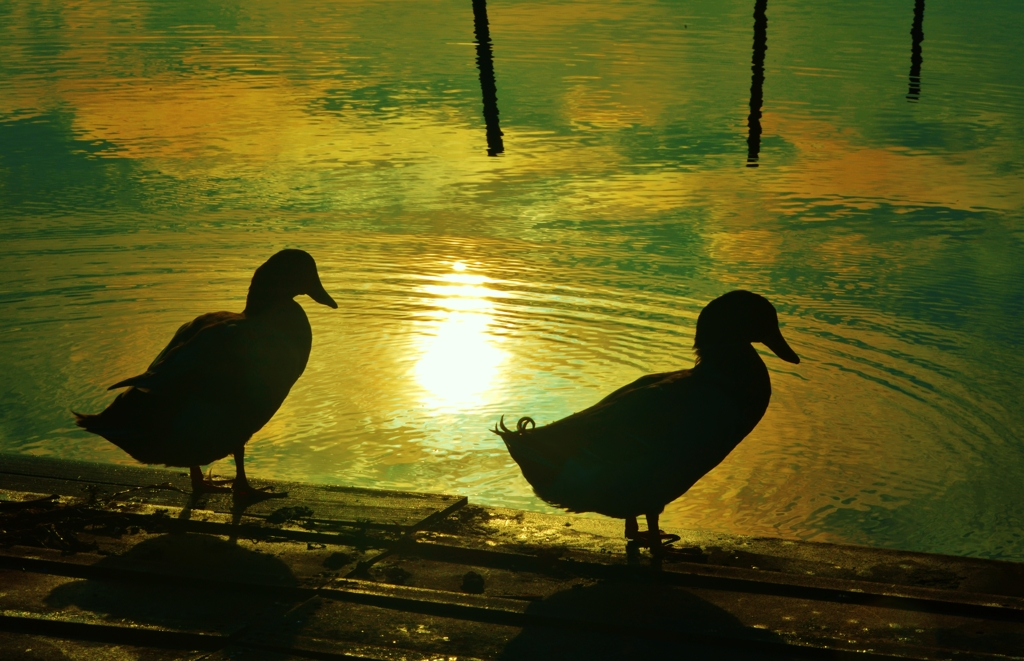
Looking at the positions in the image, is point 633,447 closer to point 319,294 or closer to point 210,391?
point 210,391

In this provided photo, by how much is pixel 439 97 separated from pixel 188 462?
1824 centimetres

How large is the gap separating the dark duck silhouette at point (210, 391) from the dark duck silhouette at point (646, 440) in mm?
1471

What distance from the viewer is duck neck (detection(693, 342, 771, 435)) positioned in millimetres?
5078

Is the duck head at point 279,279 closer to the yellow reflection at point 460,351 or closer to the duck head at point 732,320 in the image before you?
the duck head at point 732,320

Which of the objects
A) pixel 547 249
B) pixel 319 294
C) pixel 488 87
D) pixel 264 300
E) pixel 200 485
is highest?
pixel 264 300

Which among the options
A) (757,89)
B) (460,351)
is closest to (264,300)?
(460,351)

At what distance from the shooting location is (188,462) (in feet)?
18.2

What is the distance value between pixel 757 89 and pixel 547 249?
431 inches

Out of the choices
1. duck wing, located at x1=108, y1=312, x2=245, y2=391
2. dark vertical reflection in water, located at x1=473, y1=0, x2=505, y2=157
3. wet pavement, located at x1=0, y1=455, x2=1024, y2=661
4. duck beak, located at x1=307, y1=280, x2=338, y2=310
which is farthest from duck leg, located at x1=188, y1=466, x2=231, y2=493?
dark vertical reflection in water, located at x1=473, y1=0, x2=505, y2=157

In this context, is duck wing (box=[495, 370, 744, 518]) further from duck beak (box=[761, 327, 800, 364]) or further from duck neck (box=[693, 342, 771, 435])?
duck beak (box=[761, 327, 800, 364])

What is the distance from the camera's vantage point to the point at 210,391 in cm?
552

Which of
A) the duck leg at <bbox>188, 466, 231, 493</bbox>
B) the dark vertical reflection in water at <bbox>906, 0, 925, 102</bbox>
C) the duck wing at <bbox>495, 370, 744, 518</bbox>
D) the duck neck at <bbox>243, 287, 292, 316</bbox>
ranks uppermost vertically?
the duck neck at <bbox>243, 287, 292, 316</bbox>

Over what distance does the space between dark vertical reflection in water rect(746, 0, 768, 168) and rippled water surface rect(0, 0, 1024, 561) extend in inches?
4.8

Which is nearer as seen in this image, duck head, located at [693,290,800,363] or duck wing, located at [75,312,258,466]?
duck head, located at [693,290,800,363]
